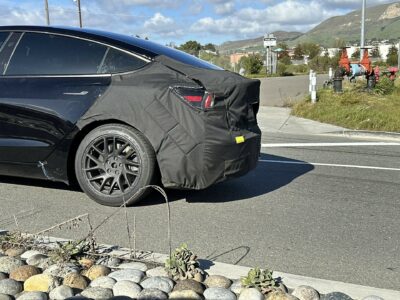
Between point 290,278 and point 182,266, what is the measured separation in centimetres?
71

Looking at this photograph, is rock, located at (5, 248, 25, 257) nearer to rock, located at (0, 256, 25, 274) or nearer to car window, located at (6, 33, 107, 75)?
rock, located at (0, 256, 25, 274)

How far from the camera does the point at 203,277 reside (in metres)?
3.20

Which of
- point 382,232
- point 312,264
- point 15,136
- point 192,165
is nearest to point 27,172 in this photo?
point 15,136

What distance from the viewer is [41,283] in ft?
10.2

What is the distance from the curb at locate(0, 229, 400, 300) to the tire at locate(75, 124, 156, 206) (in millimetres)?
1131

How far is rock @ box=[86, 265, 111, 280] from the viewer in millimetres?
3221

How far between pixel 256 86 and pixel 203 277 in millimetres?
2524

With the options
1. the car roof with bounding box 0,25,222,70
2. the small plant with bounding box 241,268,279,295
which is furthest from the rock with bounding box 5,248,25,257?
the car roof with bounding box 0,25,222,70

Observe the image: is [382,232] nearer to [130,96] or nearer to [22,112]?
[130,96]

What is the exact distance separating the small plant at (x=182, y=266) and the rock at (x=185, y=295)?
193 millimetres

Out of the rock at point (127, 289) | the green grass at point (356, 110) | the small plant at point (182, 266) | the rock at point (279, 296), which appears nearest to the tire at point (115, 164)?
the small plant at point (182, 266)

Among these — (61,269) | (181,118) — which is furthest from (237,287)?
(181,118)

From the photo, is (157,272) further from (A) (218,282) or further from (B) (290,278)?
(B) (290,278)

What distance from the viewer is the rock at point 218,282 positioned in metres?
3.10
